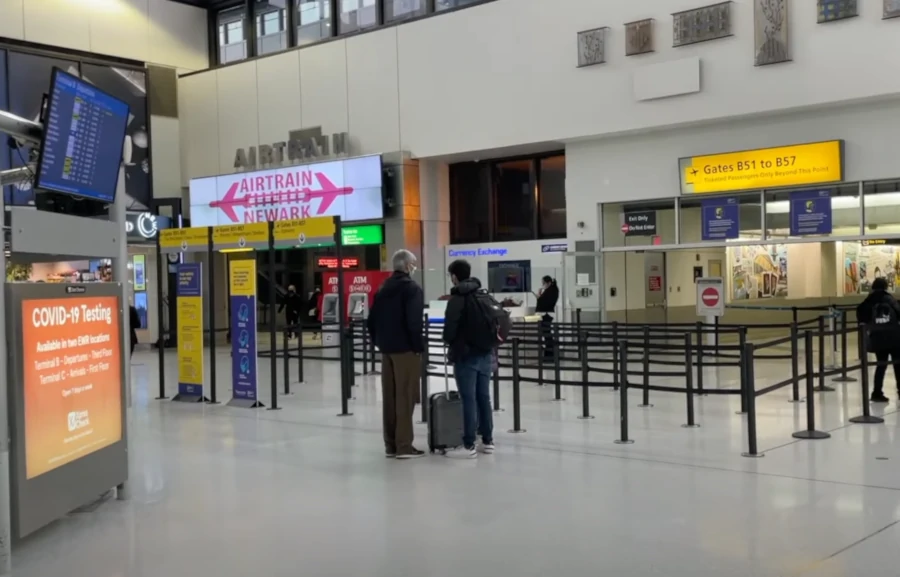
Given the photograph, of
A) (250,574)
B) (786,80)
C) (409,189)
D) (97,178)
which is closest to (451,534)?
(250,574)

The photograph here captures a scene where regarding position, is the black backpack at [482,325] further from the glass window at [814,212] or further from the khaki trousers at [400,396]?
the glass window at [814,212]

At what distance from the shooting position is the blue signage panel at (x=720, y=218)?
55.0 feet

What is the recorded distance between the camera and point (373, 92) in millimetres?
21594

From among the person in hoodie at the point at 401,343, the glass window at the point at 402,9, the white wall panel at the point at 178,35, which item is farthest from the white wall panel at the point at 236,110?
the person in hoodie at the point at 401,343

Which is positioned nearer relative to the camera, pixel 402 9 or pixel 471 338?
pixel 471 338

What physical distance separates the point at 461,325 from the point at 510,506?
2003 mm

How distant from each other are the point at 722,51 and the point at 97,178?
12719mm

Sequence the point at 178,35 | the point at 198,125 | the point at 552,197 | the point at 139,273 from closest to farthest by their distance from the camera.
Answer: the point at 552,197
the point at 139,273
the point at 178,35
the point at 198,125

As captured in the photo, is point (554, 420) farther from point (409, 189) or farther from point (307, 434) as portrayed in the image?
point (409, 189)

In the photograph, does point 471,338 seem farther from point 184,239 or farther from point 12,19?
point 12,19

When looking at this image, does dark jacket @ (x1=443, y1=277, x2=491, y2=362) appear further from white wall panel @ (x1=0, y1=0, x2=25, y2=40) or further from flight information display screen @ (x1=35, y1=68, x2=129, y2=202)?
white wall panel @ (x1=0, y1=0, x2=25, y2=40)

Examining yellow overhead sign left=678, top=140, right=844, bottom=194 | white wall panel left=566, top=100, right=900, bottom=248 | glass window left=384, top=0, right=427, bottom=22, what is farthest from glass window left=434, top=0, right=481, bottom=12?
yellow overhead sign left=678, top=140, right=844, bottom=194

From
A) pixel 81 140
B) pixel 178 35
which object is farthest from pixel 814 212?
pixel 178 35

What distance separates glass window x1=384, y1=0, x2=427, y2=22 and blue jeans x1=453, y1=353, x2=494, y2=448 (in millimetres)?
15162
